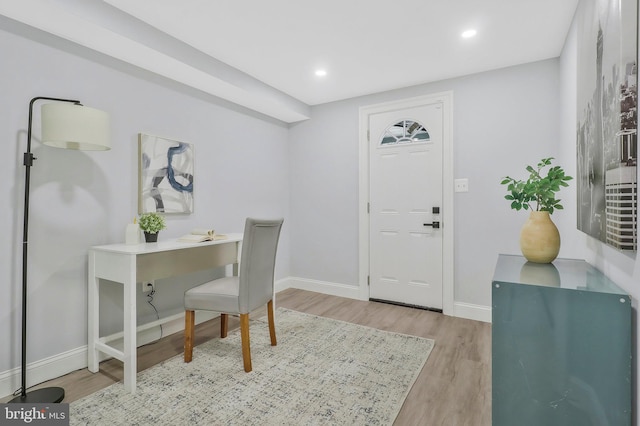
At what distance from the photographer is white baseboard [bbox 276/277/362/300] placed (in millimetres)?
3816

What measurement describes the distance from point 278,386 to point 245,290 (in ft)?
2.07

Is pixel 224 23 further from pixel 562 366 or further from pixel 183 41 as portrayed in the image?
pixel 562 366

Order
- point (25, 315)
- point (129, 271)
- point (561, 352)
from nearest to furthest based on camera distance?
point (561, 352) → point (25, 315) → point (129, 271)

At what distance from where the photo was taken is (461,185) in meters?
3.16

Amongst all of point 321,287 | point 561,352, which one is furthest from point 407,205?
point 561,352

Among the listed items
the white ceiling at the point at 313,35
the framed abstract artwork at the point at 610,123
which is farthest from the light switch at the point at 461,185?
the framed abstract artwork at the point at 610,123

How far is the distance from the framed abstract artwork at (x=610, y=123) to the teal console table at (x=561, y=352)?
23 cm

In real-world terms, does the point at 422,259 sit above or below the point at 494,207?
below

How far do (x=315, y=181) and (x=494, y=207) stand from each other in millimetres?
2039

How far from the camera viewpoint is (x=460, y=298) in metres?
3.19

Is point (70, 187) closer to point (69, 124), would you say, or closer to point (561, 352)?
point (69, 124)

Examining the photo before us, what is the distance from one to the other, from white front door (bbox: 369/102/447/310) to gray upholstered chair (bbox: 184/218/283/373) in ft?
5.25

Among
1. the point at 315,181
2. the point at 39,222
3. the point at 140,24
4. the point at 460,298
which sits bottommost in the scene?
the point at 460,298

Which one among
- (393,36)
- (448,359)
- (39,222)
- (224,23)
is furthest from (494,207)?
(39,222)
